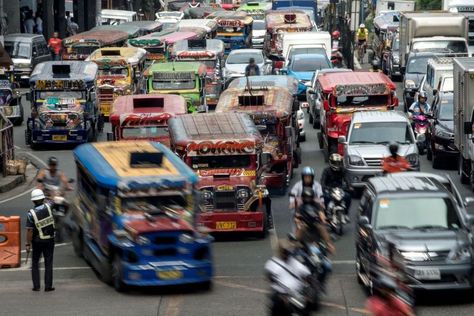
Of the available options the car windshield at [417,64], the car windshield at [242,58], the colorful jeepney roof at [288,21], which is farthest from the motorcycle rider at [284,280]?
the colorful jeepney roof at [288,21]

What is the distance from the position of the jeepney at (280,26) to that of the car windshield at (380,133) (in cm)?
2870

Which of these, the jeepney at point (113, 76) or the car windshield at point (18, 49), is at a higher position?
the jeepney at point (113, 76)

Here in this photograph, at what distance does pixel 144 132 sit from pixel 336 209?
7.93 m

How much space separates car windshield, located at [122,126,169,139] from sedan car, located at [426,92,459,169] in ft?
25.2

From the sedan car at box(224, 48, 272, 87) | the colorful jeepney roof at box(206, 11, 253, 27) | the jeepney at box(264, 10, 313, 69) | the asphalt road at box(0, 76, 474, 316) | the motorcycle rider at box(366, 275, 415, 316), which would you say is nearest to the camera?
the motorcycle rider at box(366, 275, 415, 316)

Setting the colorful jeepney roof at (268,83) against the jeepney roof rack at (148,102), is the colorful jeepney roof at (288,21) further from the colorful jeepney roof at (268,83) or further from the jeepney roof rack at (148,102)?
the jeepney roof rack at (148,102)

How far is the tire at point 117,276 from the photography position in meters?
22.5

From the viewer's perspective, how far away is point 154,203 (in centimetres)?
2288

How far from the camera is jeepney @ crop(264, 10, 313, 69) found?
66.4 meters

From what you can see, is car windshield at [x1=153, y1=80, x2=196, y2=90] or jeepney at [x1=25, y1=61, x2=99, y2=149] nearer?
jeepney at [x1=25, y1=61, x2=99, y2=149]

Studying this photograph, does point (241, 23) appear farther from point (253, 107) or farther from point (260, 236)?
point (260, 236)

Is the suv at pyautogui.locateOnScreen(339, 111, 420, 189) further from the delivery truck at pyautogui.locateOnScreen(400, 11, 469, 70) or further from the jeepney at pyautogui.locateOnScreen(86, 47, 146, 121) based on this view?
the delivery truck at pyautogui.locateOnScreen(400, 11, 469, 70)

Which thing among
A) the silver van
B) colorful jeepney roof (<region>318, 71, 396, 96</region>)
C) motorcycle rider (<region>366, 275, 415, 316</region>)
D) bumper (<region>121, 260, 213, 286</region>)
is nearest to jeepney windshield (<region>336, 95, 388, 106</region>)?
colorful jeepney roof (<region>318, 71, 396, 96</region>)

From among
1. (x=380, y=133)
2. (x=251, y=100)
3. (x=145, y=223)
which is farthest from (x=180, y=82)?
(x=145, y=223)
